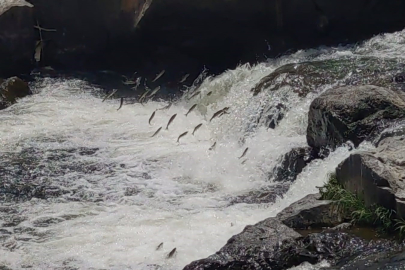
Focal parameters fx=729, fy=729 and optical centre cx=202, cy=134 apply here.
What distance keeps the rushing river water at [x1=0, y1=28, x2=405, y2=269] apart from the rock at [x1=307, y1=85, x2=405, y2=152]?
300 mm

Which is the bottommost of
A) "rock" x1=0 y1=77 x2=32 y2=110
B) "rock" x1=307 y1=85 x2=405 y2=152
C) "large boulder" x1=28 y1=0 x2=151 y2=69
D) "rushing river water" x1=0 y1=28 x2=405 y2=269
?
"rushing river water" x1=0 y1=28 x2=405 y2=269

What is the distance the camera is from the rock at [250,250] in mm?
6246

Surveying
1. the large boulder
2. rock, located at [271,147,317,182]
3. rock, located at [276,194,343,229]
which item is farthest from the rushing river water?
the large boulder

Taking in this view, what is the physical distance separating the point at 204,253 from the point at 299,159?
2.53 meters

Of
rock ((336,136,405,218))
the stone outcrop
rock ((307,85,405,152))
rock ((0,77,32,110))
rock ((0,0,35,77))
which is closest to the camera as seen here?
the stone outcrop

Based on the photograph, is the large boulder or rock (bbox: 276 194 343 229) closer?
rock (bbox: 276 194 343 229)

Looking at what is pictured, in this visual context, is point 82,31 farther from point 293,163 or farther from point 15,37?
point 293,163

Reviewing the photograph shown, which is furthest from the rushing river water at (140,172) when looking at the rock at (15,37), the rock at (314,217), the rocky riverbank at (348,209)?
the rock at (15,37)

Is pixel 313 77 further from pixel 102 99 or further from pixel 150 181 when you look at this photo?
pixel 102 99

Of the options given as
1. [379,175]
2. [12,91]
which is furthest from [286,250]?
[12,91]

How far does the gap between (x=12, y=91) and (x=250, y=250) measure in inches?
319

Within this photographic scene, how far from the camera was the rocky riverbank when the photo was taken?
621 cm

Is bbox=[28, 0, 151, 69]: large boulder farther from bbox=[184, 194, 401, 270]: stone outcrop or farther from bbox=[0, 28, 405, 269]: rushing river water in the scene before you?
bbox=[184, 194, 401, 270]: stone outcrop

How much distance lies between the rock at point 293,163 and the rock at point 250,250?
2.34m
